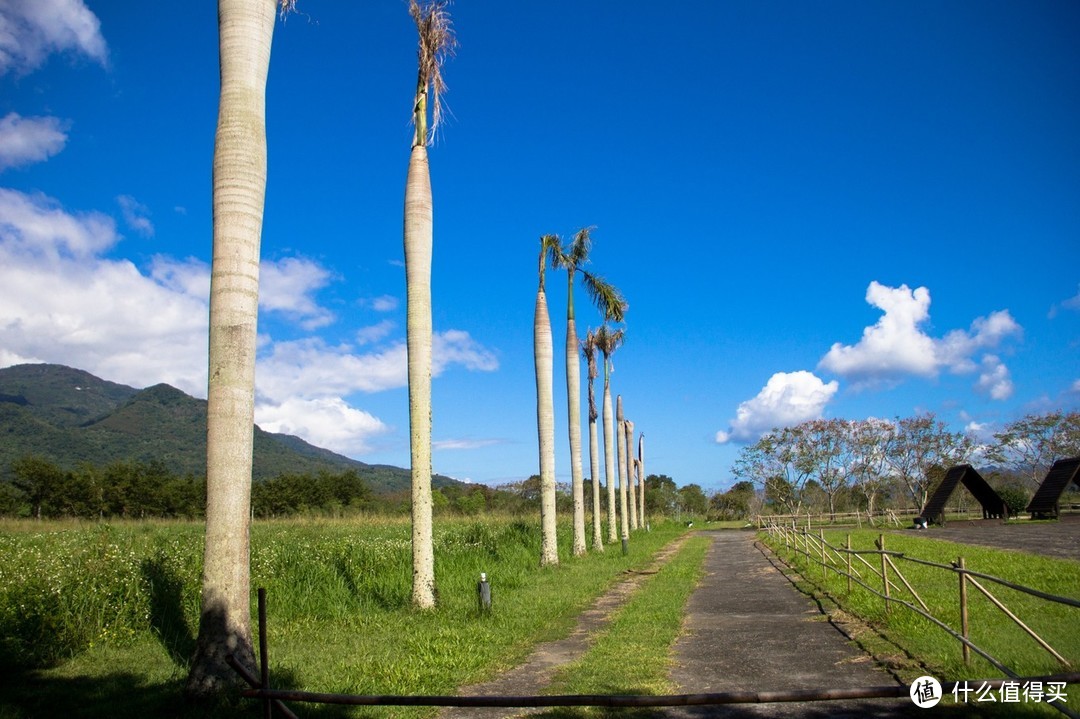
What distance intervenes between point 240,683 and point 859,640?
796 cm

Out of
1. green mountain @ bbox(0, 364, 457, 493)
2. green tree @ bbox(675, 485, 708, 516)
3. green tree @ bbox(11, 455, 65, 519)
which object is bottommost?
green tree @ bbox(675, 485, 708, 516)

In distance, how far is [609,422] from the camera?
35.1 m

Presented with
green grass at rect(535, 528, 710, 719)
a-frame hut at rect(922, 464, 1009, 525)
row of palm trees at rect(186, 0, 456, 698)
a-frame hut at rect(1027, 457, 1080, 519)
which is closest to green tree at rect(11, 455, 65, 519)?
green grass at rect(535, 528, 710, 719)

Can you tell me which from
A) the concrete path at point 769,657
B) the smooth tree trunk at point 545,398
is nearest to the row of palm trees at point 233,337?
the concrete path at point 769,657

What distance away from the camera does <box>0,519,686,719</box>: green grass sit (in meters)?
8.03

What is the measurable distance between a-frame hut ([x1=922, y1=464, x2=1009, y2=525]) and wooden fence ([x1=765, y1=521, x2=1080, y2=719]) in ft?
58.7

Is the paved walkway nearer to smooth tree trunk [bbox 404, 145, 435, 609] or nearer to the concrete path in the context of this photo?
the concrete path

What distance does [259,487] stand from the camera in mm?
74250

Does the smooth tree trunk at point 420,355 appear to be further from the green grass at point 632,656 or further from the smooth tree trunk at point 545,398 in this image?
the smooth tree trunk at point 545,398

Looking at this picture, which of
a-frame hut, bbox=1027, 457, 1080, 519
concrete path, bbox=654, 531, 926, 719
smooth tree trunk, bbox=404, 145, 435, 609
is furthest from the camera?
a-frame hut, bbox=1027, 457, 1080, 519

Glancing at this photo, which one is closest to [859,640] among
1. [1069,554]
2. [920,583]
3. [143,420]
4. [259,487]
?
[920,583]

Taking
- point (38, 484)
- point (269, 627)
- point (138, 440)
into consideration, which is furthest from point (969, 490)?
point (138, 440)

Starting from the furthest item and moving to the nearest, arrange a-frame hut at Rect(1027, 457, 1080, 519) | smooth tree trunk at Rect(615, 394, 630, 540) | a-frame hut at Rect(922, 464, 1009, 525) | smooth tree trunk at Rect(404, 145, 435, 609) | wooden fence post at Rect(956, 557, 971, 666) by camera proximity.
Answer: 1. a-frame hut at Rect(922, 464, 1009, 525)
2. a-frame hut at Rect(1027, 457, 1080, 519)
3. smooth tree trunk at Rect(615, 394, 630, 540)
4. smooth tree trunk at Rect(404, 145, 435, 609)
5. wooden fence post at Rect(956, 557, 971, 666)

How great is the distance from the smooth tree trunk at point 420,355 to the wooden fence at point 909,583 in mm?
7512
